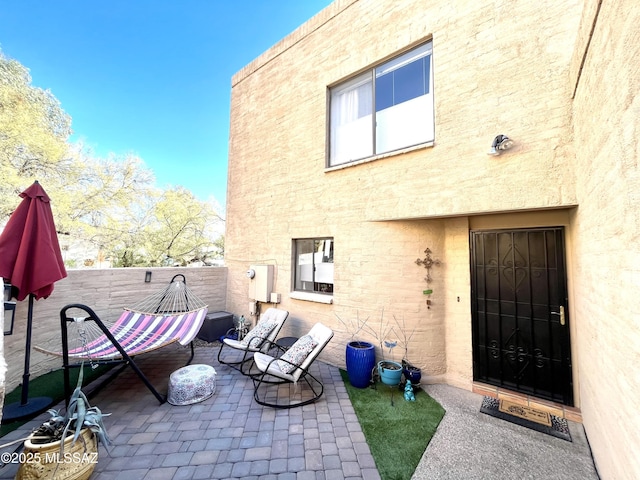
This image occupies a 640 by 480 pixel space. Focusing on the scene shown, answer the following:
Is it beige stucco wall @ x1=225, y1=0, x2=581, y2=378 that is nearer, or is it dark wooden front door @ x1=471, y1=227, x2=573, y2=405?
beige stucco wall @ x1=225, y1=0, x2=581, y2=378

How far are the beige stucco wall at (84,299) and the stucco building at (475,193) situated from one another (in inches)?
65.7

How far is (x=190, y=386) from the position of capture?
3604 millimetres

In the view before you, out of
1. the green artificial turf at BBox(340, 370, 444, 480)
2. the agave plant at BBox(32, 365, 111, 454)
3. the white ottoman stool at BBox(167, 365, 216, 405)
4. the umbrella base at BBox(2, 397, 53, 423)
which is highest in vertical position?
the agave plant at BBox(32, 365, 111, 454)

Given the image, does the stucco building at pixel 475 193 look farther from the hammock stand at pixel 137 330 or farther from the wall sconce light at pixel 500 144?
the hammock stand at pixel 137 330

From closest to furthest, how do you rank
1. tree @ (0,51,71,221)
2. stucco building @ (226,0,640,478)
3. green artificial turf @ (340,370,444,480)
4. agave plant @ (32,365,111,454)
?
stucco building @ (226,0,640,478) → agave plant @ (32,365,111,454) → green artificial turf @ (340,370,444,480) → tree @ (0,51,71,221)

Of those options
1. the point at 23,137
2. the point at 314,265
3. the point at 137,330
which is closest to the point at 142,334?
the point at 137,330

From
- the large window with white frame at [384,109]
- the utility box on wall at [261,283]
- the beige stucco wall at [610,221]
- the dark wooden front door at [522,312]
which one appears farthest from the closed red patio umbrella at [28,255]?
the dark wooden front door at [522,312]

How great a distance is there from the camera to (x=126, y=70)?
1548 cm

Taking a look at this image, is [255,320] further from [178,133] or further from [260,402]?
[178,133]

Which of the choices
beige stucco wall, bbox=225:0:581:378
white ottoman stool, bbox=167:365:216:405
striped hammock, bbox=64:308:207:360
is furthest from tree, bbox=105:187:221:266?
Answer: white ottoman stool, bbox=167:365:216:405

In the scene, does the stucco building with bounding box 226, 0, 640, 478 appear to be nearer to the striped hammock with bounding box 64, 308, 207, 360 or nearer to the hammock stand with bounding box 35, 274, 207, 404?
the hammock stand with bounding box 35, 274, 207, 404

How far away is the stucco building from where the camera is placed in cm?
208

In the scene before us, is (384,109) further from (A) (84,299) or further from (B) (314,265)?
(A) (84,299)

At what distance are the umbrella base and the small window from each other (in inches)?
157
